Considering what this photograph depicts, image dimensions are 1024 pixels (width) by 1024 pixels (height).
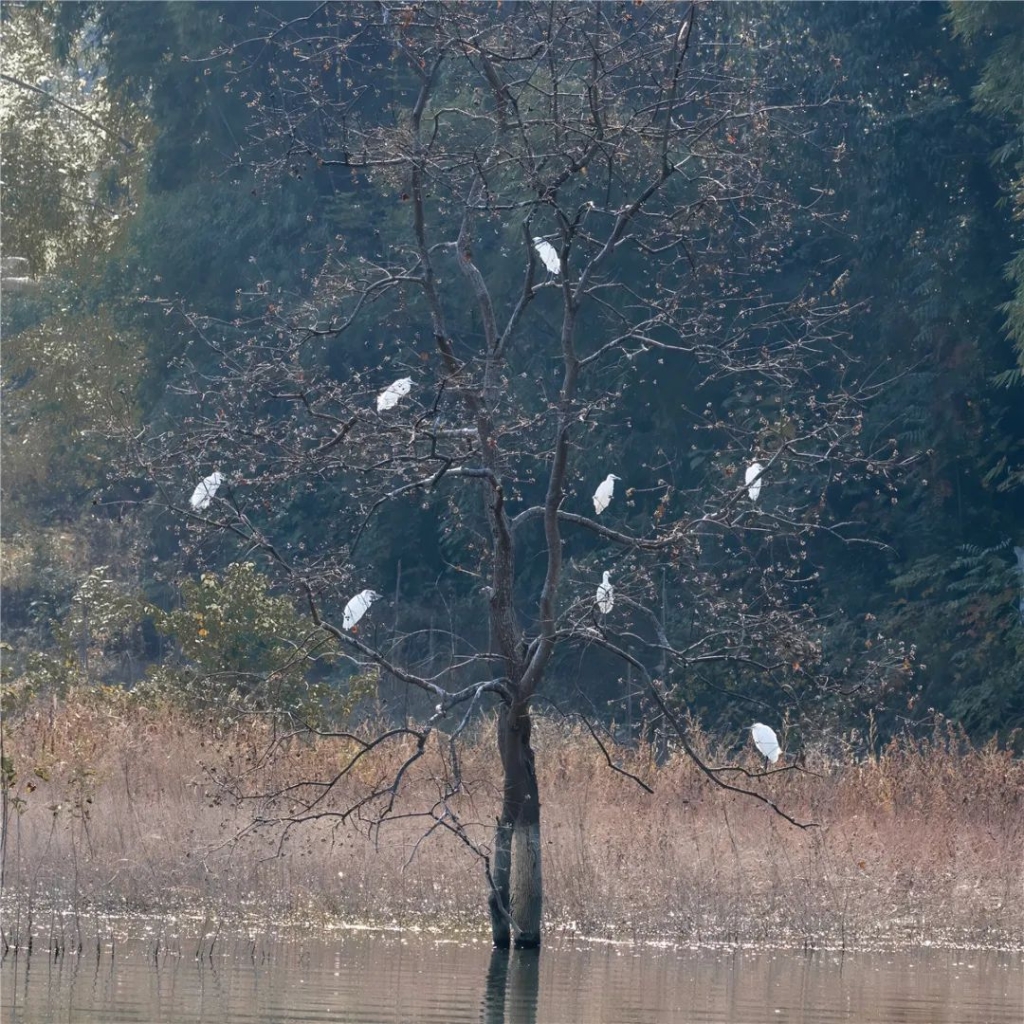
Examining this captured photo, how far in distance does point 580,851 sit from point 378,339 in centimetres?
1614

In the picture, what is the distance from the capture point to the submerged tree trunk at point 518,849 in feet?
36.3

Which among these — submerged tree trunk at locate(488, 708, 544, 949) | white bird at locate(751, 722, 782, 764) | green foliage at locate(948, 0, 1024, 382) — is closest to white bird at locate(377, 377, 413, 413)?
submerged tree trunk at locate(488, 708, 544, 949)

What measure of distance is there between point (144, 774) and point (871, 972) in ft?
19.7

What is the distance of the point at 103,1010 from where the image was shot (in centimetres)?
863

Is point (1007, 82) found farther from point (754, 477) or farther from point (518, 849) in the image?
point (518, 849)

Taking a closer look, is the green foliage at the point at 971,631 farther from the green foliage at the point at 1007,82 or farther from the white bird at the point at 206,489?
the white bird at the point at 206,489

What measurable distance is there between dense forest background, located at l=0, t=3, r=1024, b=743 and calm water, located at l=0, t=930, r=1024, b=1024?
4768 mm

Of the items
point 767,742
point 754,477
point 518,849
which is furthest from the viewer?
point 767,742

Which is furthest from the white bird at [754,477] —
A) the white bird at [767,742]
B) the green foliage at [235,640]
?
the green foliage at [235,640]

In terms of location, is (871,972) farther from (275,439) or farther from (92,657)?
(92,657)

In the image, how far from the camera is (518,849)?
11078 millimetres

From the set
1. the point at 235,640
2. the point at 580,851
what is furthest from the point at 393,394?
the point at 235,640

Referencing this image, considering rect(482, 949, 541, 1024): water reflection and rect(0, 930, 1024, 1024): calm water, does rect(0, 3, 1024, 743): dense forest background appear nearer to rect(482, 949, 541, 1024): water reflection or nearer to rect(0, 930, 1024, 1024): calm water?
rect(0, 930, 1024, 1024): calm water

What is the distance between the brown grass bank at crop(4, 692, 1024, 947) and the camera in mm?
12281
